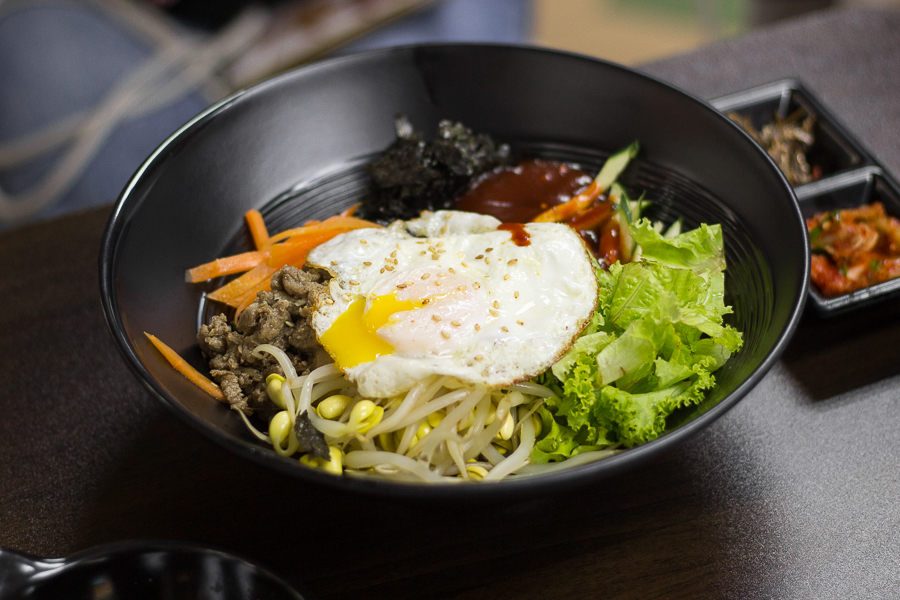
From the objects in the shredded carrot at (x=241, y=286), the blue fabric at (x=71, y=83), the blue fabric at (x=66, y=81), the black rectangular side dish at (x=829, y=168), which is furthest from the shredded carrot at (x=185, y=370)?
the blue fabric at (x=66, y=81)

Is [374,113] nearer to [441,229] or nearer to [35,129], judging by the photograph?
[441,229]

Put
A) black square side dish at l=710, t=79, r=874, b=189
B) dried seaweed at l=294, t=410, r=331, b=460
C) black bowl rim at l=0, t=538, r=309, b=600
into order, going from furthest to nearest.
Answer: black square side dish at l=710, t=79, r=874, b=189, dried seaweed at l=294, t=410, r=331, b=460, black bowl rim at l=0, t=538, r=309, b=600

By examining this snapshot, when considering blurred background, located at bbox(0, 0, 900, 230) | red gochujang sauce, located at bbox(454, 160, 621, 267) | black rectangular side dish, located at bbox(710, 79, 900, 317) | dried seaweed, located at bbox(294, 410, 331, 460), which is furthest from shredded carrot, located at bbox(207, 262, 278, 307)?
blurred background, located at bbox(0, 0, 900, 230)

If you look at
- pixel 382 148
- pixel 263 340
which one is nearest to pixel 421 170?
pixel 382 148

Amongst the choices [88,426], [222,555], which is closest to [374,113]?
[88,426]

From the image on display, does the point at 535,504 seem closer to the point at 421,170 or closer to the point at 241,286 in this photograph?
the point at 241,286

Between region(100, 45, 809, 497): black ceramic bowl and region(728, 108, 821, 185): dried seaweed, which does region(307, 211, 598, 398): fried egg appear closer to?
region(100, 45, 809, 497): black ceramic bowl

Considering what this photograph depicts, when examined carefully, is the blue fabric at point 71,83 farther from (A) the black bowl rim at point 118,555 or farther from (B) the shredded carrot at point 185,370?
(A) the black bowl rim at point 118,555
